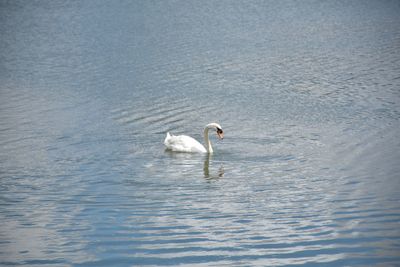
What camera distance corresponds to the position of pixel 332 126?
18641 mm

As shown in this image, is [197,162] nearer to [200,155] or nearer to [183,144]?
[200,155]

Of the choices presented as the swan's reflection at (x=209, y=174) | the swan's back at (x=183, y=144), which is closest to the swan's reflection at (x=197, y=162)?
the swan's reflection at (x=209, y=174)

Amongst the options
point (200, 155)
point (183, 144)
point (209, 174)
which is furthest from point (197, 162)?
point (209, 174)

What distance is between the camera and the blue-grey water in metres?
10.1

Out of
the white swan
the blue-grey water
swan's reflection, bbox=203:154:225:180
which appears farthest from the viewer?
the white swan

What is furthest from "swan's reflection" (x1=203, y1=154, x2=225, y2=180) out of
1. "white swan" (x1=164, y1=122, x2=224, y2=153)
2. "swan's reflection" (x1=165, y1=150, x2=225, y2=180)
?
"white swan" (x1=164, y1=122, x2=224, y2=153)

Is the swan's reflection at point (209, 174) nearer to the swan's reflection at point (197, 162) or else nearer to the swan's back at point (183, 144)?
the swan's reflection at point (197, 162)

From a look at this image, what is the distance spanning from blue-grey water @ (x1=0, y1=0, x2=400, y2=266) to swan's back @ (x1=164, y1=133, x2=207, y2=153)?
0.68ft

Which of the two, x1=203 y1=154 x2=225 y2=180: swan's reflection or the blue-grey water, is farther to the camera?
x1=203 y1=154 x2=225 y2=180: swan's reflection

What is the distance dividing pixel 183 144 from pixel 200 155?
1.62ft

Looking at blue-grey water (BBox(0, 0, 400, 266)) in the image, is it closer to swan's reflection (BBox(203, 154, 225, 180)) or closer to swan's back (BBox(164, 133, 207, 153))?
swan's reflection (BBox(203, 154, 225, 180))

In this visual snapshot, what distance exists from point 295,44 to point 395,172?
65.2ft

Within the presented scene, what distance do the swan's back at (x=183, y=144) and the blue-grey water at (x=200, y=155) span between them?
0.68ft

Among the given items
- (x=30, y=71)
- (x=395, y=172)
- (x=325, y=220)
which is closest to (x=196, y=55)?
(x=30, y=71)
